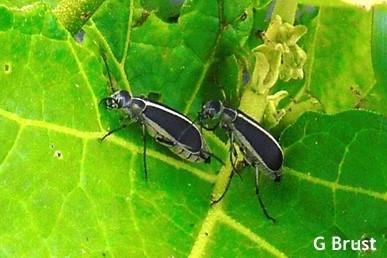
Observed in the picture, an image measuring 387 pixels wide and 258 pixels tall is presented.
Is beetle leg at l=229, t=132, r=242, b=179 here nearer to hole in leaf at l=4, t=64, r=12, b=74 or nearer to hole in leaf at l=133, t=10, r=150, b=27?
hole in leaf at l=133, t=10, r=150, b=27

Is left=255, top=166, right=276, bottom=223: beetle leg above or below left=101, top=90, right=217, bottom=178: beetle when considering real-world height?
below

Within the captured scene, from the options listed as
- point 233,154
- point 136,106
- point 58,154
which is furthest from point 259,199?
point 58,154

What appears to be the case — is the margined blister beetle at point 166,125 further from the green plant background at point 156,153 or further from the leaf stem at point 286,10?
the leaf stem at point 286,10

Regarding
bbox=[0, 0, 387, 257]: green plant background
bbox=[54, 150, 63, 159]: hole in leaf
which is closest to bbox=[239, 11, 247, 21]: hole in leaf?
bbox=[0, 0, 387, 257]: green plant background

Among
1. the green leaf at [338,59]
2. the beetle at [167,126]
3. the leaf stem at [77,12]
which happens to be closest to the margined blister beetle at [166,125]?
the beetle at [167,126]

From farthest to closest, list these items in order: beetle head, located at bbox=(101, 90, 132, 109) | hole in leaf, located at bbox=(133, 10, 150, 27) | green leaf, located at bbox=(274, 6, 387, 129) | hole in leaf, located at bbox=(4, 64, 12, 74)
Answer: green leaf, located at bbox=(274, 6, 387, 129)
hole in leaf, located at bbox=(133, 10, 150, 27)
beetle head, located at bbox=(101, 90, 132, 109)
hole in leaf, located at bbox=(4, 64, 12, 74)

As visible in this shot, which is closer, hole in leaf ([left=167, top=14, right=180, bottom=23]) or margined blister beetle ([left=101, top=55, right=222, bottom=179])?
margined blister beetle ([left=101, top=55, right=222, bottom=179])

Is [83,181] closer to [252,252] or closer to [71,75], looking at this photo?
[71,75]
